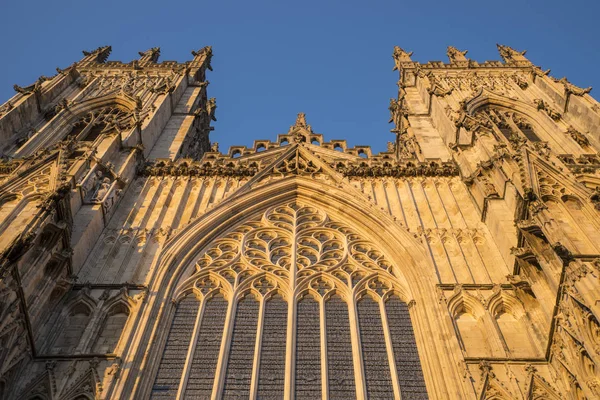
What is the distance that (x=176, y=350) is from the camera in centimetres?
1207

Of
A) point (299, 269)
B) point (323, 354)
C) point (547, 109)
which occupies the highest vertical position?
point (547, 109)

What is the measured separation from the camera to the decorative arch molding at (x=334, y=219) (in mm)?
11312

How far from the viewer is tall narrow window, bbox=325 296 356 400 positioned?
11.0 meters

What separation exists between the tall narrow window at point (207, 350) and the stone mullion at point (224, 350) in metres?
0.10

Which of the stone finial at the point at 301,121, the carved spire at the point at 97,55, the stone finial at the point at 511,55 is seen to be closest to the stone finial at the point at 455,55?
the stone finial at the point at 511,55

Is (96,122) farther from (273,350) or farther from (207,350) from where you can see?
(273,350)

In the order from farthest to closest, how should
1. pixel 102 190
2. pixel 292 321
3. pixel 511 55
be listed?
1. pixel 511 55
2. pixel 102 190
3. pixel 292 321

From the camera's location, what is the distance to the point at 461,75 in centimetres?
2820

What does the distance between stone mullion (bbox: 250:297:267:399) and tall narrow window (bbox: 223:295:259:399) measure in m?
0.08

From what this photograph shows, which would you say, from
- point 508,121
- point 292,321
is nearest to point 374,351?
point 292,321

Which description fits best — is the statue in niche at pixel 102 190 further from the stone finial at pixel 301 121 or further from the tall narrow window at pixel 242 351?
the stone finial at pixel 301 121

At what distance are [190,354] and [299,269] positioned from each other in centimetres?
355

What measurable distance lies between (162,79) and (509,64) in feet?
50.2

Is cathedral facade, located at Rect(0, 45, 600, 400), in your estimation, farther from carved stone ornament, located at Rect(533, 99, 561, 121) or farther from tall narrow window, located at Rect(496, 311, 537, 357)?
carved stone ornament, located at Rect(533, 99, 561, 121)
